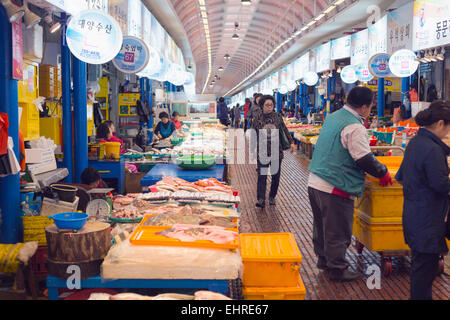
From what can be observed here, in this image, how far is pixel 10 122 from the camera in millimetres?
4906

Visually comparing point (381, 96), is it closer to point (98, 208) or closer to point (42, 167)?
point (42, 167)

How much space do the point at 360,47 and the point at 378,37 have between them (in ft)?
6.37

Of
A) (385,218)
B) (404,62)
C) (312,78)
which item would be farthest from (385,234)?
(312,78)

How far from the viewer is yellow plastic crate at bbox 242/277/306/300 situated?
11.1 ft

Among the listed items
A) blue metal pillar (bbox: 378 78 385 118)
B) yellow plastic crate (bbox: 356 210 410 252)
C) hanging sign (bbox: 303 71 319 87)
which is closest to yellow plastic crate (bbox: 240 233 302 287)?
yellow plastic crate (bbox: 356 210 410 252)

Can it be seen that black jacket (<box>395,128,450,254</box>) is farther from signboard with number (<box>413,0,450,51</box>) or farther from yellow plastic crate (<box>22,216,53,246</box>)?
signboard with number (<box>413,0,450,51</box>)

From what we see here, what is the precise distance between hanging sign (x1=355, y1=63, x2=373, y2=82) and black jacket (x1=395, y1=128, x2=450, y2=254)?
12626 millimetres

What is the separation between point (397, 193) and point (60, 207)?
10.9 feet

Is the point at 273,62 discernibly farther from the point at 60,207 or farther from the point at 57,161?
the point at 60,207

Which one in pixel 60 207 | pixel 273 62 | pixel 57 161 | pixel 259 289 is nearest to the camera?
pixel 259 289

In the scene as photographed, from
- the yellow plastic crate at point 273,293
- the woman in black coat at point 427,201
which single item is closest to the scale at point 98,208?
the yellow plastic crate at point 273,293

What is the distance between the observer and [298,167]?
1431 cm

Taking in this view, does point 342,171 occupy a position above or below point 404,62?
below
